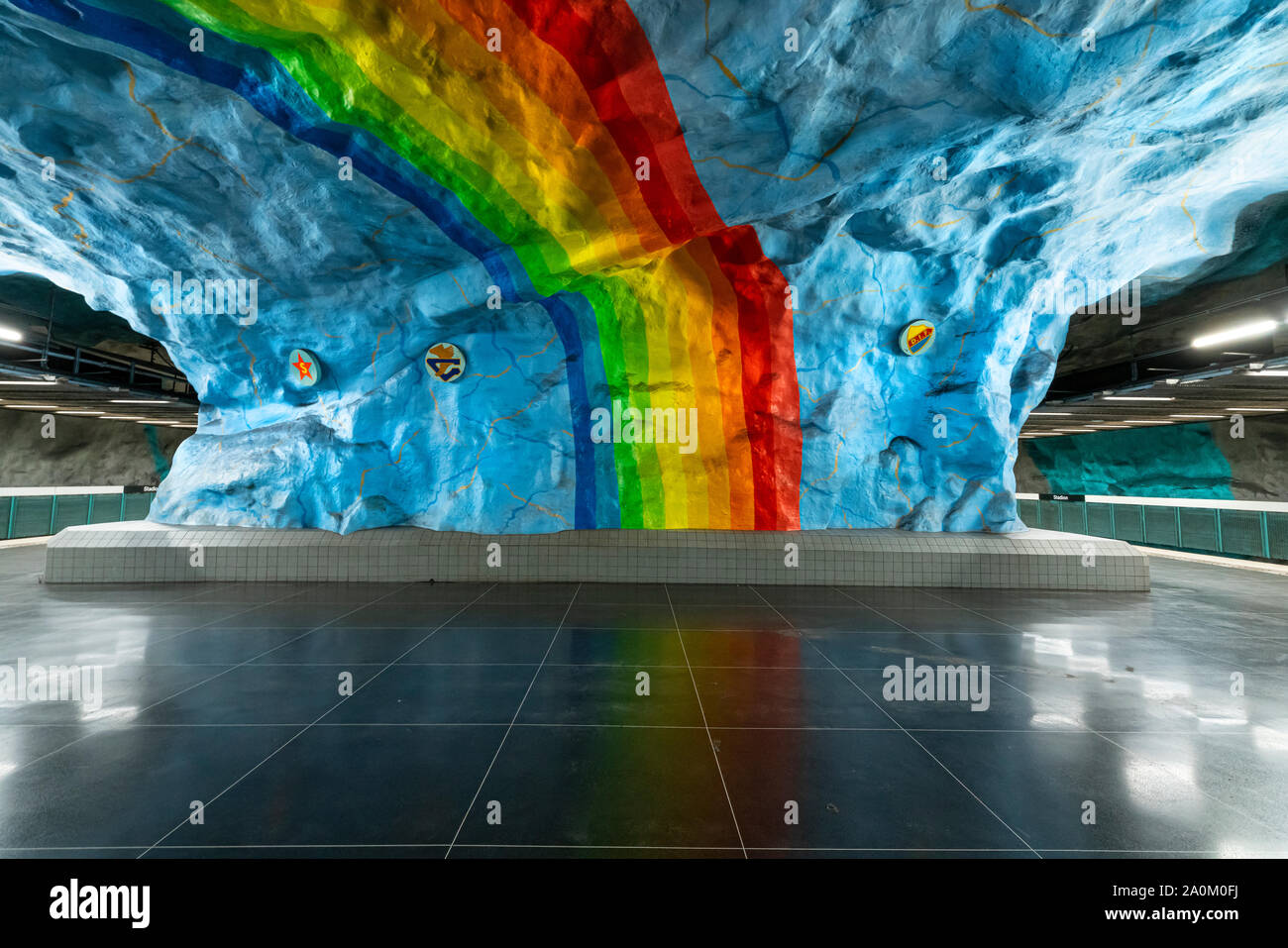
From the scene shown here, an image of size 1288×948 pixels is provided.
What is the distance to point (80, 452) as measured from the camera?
20250 mm

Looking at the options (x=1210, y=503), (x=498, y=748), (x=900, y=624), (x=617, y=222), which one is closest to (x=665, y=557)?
(x=900, y=624)

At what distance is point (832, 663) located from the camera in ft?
14.9

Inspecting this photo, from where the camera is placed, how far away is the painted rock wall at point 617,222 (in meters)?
4.29

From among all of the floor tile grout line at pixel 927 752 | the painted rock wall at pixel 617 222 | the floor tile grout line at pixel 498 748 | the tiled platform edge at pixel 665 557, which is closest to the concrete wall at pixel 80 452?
the painted rock wall at pixel 617 222

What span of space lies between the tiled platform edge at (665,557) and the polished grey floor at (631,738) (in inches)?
70.6

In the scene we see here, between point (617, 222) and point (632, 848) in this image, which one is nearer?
point (632, 848)

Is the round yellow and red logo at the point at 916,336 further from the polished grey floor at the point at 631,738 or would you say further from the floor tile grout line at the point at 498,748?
the floor tile grout line at the point at 498,748

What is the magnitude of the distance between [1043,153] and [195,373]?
1121cm

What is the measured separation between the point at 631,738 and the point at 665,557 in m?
4.81

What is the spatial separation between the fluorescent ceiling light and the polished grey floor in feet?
16.7

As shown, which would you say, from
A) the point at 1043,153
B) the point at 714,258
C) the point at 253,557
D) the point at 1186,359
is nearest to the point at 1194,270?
the point at 1186,359

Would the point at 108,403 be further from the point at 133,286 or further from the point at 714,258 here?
the point at 714,258

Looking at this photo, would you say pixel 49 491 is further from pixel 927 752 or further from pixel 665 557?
pixel 927 752

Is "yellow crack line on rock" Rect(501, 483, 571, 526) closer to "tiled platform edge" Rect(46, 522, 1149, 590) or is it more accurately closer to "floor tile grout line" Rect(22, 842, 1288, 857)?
"tiled platform edge" Rect(46, 522, 1149, 590)
